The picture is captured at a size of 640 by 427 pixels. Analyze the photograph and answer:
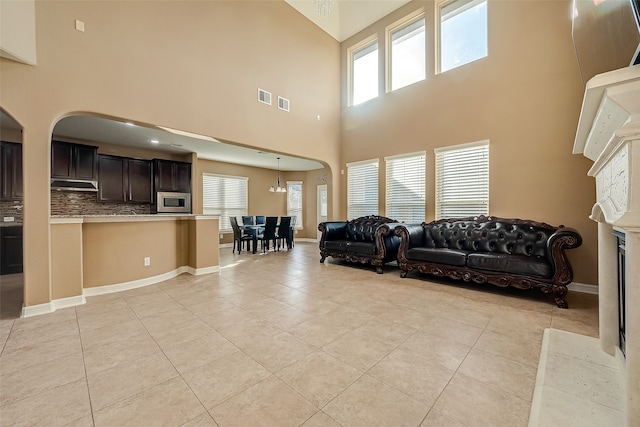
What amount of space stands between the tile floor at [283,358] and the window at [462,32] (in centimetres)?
417

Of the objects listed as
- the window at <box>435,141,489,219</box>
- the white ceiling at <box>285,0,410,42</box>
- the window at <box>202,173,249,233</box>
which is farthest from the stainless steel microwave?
the window at <box>435,141,489,219</box>

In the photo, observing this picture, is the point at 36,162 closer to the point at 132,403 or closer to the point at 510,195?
the point at 132,403

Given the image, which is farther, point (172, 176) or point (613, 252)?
point (172, 176)

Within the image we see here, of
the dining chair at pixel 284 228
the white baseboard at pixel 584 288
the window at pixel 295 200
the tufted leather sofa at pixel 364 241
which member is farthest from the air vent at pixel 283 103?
the white baseboard at pixel 584 288

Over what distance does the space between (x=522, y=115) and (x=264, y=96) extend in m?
4.51

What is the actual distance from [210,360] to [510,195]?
472 centimetres

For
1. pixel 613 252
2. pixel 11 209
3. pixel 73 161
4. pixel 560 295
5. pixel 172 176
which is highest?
pixel 73 161

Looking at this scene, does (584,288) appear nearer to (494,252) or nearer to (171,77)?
(494,252)

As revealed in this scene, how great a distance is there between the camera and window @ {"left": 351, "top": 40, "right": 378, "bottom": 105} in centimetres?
619

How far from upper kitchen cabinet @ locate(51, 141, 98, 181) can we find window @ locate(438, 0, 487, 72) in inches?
295

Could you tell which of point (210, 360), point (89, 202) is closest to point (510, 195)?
point (210, 360)

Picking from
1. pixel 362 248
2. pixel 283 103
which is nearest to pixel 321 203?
pixel 283 103

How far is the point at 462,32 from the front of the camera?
481cm

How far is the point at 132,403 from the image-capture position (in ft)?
4.82
